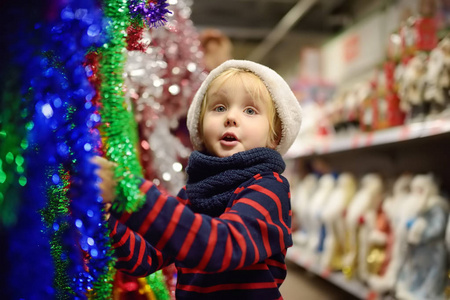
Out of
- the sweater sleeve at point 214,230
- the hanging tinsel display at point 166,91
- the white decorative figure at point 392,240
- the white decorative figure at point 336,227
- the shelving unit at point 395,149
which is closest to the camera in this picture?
the sweater sleeve at point 214,230

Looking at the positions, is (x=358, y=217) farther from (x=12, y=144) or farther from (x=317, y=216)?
(x=12, y=144)

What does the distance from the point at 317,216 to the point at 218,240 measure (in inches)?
74.0

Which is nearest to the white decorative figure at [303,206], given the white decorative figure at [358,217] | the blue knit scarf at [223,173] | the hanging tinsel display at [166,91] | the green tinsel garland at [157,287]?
the white decorative figure at [358,217]

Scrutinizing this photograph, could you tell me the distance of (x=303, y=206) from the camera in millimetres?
2598

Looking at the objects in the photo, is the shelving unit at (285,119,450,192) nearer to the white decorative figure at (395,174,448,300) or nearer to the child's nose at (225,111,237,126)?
the white decorative figure at (395,174,448,300)

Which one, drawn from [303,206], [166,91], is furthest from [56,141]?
[303,206]

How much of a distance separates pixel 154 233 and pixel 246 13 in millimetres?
3934

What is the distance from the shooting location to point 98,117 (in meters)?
0.48

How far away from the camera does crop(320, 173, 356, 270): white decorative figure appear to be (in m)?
2.16

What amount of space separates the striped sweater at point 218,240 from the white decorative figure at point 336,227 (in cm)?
147

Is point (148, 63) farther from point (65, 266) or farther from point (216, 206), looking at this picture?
point (65, 266)

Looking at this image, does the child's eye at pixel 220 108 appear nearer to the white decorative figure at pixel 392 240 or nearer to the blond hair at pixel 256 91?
the blond hair at pixel 256 91

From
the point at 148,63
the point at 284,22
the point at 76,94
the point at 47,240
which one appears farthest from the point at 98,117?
the point at 284,22

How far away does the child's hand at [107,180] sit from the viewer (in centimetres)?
47
